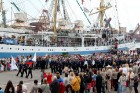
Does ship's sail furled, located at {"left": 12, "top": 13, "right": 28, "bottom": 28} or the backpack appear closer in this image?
the backpack

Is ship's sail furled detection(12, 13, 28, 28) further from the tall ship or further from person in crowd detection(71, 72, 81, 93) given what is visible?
person in crowd detection(71, 72, 81, 93)

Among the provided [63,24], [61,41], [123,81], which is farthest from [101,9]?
[123,81]

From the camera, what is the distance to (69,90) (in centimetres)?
1564

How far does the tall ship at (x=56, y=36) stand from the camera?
44.8m

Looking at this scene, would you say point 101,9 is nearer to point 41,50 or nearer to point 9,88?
point 41,50

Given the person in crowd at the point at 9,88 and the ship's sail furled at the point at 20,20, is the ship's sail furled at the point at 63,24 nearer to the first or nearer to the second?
the ship's sail furled at the point at 20,20

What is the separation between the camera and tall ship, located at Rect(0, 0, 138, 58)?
44812 mm

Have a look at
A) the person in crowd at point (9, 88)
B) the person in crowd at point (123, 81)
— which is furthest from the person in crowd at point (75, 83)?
the person in crowd at point (9, 88)

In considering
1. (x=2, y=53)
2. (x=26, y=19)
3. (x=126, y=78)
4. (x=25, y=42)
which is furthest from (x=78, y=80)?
(x=26, y=19)

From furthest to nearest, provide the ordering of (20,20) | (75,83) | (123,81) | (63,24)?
(63,24)
(20,20)
(123,81)
(75,83)

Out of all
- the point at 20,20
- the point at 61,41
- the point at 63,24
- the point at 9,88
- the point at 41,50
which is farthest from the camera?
the point at 63,24

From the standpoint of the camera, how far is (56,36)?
52.7 metres

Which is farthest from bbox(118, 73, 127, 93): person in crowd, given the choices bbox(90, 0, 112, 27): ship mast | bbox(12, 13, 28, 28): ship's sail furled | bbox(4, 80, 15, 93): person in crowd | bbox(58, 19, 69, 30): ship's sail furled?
bbox(90, 0, 112, 27): ship mast

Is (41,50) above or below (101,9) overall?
below
